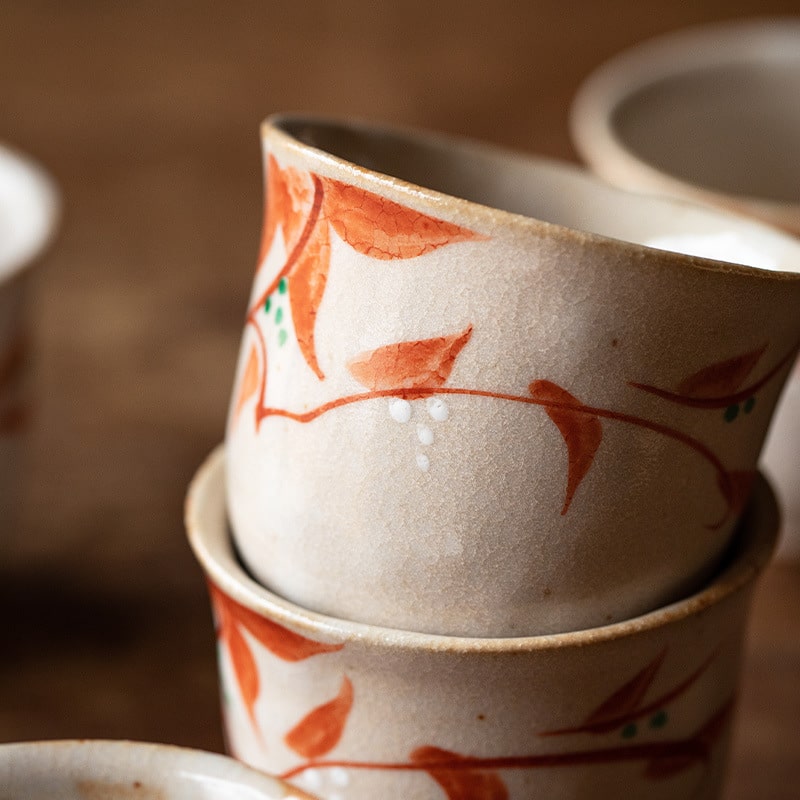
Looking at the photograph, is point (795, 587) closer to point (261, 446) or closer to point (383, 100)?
point (261, 446)

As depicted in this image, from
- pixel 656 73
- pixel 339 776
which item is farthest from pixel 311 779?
pixel 656 73

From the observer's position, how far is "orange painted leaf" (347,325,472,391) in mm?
333

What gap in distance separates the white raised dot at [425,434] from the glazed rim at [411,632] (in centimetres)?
6

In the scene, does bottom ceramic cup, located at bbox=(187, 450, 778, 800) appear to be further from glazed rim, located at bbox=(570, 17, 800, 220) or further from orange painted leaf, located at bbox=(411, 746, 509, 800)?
glazed rim, located at bbox=(570, 17, 800, 220)

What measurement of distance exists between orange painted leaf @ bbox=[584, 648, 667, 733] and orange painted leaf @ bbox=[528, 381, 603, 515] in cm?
7

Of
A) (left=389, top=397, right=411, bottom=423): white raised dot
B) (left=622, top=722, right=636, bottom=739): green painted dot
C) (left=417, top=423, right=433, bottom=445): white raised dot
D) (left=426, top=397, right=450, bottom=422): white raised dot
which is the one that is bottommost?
(left=622, top=722, right=636, bottom=739): green painted dot

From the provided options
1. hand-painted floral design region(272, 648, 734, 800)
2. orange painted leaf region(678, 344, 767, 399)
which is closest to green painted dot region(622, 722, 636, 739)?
hand-painted floral design region(272, 648, 734, 800)

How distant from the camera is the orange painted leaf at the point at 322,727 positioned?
14.9 inches

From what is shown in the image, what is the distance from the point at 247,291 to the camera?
2.98 feet

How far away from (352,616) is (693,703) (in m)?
0.12

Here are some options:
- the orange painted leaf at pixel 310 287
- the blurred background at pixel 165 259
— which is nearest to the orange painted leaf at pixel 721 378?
the orange painted leaf at pixel 310 287

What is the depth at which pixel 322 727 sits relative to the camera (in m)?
0.39

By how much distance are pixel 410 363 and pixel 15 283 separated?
0.28 metres

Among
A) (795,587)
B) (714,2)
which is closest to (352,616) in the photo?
(795,587)
